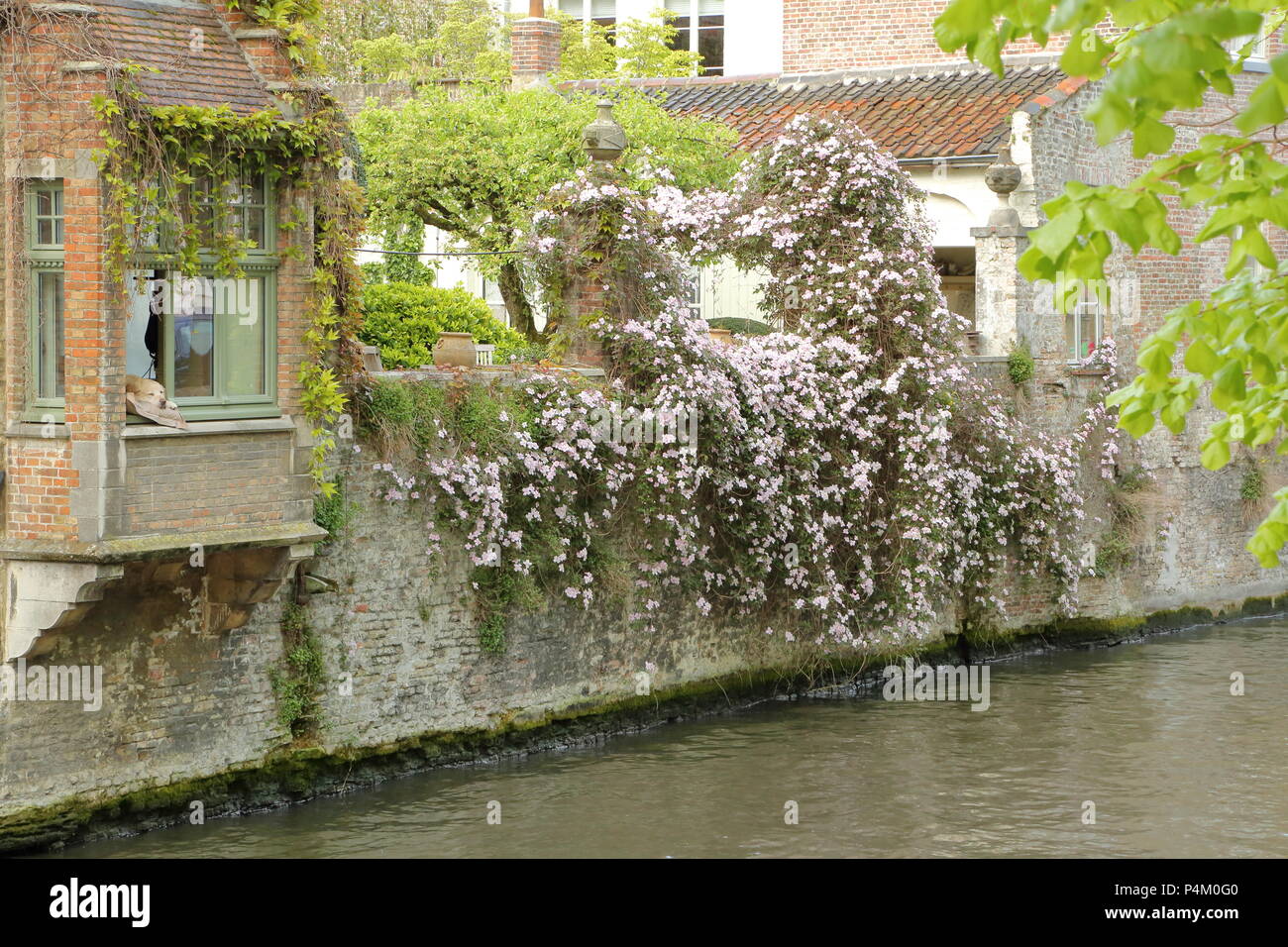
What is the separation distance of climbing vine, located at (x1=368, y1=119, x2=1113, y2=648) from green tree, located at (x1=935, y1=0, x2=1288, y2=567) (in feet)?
29.4

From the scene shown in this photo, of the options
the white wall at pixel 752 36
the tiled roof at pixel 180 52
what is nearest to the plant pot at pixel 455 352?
the tiled roof at pixel 180 52

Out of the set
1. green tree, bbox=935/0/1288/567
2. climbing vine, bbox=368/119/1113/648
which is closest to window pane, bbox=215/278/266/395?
climbing vine, bbox=368/119/1113/648

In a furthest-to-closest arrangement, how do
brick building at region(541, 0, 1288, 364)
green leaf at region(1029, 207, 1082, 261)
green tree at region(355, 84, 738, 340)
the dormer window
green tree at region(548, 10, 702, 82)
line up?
the dormer window
green tree at region(548, 10, 702, 82)
brick building at region(541, 0, 1288, 364)
green tree at region(355, 84, 738, 340)
green leaf at region(1029, 207, 1082, 261)

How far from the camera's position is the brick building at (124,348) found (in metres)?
10.1

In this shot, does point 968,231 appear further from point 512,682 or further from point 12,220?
point 12,220

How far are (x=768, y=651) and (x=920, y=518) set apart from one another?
2.09 m

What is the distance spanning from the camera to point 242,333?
11180 mm

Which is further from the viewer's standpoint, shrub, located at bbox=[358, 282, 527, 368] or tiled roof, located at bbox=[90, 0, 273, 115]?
shrub, located at bbox=[358, 282, 527, 368]

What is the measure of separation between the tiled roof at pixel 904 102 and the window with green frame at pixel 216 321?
10.9 m

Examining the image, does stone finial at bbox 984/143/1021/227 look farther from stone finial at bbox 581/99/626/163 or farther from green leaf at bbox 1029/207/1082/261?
green leaf at bbox 1029/207/1082/261

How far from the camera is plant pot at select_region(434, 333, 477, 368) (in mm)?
13602

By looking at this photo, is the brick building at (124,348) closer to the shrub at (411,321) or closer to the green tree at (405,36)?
the shrub at (411,321)

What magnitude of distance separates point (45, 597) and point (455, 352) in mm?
4403
